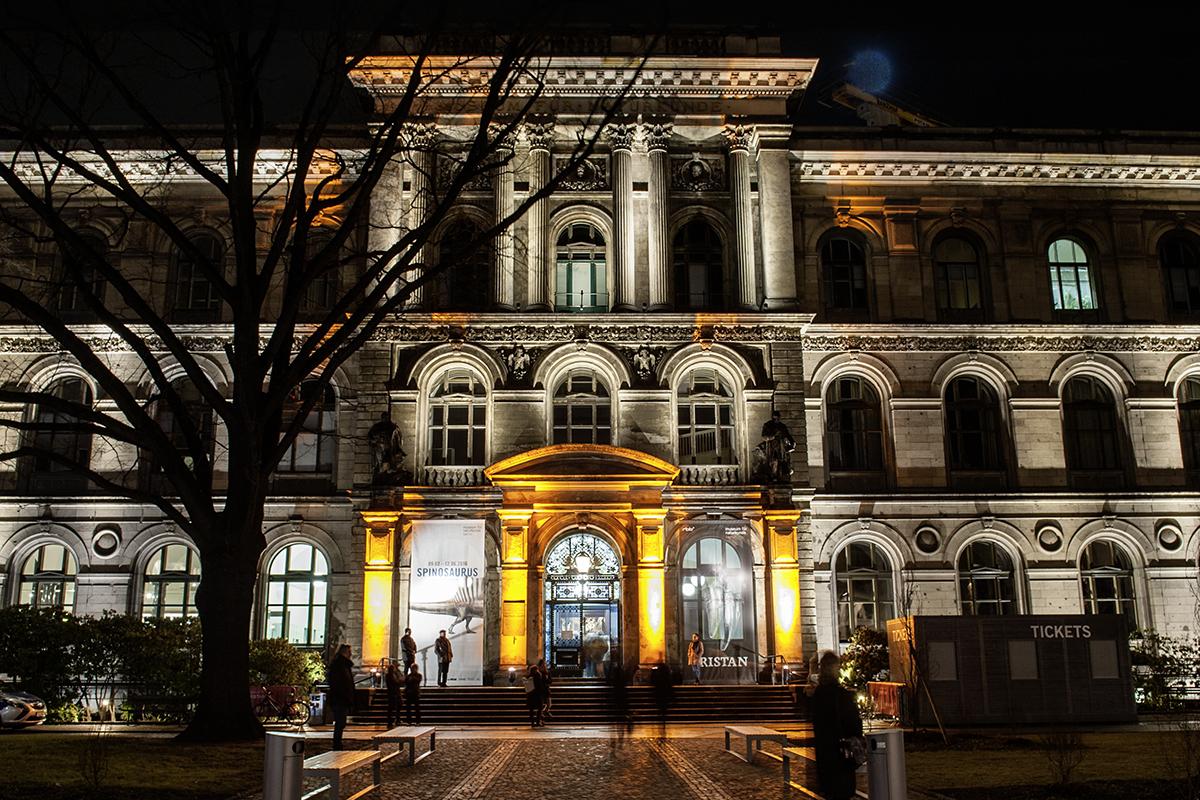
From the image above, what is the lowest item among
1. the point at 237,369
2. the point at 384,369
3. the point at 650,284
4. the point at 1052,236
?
the point at 237,369

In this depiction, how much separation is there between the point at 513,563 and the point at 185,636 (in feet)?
27.8

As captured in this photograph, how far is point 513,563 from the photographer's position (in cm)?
3117

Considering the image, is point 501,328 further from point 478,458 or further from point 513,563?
point 513,563

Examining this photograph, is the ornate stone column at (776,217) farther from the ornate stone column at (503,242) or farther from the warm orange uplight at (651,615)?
the warm orange uplight at (651,615)

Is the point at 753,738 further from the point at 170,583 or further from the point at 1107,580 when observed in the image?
the point at 170,583

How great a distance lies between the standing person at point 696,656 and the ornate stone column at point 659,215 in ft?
31.1

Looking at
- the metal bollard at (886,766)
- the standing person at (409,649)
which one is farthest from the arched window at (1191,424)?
the metal bollard at (886,766)

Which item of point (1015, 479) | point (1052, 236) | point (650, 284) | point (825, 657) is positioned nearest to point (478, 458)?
point (650, 284)

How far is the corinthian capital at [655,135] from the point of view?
1371 inches

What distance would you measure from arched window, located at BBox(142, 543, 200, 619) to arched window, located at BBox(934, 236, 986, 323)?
2430 cm

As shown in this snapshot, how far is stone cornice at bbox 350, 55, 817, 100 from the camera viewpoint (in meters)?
34.3

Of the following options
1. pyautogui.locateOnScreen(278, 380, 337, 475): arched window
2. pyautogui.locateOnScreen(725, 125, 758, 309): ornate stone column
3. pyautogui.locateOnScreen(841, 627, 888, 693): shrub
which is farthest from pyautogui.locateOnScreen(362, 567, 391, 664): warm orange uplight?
pyautogui.locateOnScreen(725, 125, 758, 309): ornate stone column

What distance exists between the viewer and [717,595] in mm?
31703

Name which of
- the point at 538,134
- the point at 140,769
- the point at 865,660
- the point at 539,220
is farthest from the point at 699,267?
the point at 140,769
